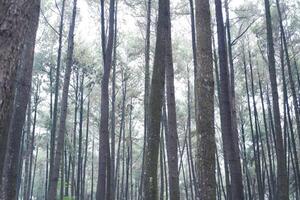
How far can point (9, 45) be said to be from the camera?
182 centimetres

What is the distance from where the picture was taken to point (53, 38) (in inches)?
555

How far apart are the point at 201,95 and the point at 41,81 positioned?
13521 mm

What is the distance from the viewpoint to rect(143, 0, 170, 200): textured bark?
4043 mm

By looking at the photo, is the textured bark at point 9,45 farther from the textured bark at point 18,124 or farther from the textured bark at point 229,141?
the textured bark at point 229,141

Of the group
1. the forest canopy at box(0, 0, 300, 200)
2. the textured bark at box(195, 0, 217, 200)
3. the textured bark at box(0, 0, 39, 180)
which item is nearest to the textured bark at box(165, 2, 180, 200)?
the forest canopy at box(0, 0, 300, 200)

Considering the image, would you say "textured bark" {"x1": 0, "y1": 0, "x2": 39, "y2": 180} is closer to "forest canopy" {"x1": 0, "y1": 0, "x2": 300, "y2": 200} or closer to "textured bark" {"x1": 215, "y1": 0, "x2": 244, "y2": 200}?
"forest canopy" {"x1": 0, "y1": 0, "x2": 300, "y2": 200}

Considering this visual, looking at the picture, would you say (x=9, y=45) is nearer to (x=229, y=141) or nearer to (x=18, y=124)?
(x=18, y=124)

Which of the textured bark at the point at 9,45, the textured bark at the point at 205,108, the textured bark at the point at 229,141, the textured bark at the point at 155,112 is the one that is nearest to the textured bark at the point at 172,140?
the textured bark at the point at 229,141

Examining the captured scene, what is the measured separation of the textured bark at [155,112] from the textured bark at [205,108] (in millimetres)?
711

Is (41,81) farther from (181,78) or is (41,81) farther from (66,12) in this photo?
(181,78)

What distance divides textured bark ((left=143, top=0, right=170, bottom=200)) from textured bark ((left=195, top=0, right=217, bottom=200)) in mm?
711

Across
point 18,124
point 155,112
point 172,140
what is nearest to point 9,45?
point 155,112

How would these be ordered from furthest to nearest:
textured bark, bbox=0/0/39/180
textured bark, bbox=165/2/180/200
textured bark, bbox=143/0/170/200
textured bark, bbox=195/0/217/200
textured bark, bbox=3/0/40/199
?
1. textured bark, bbox=165/2/180/200
2. textured bark, bbox=3/0/40/199
3. textured bark, bbox=143/0/170/200
4. textured bark, bbox=195/0/217/200
5. textured bark, bbox=0/0/39/180

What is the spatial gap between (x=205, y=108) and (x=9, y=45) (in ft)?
7.45
